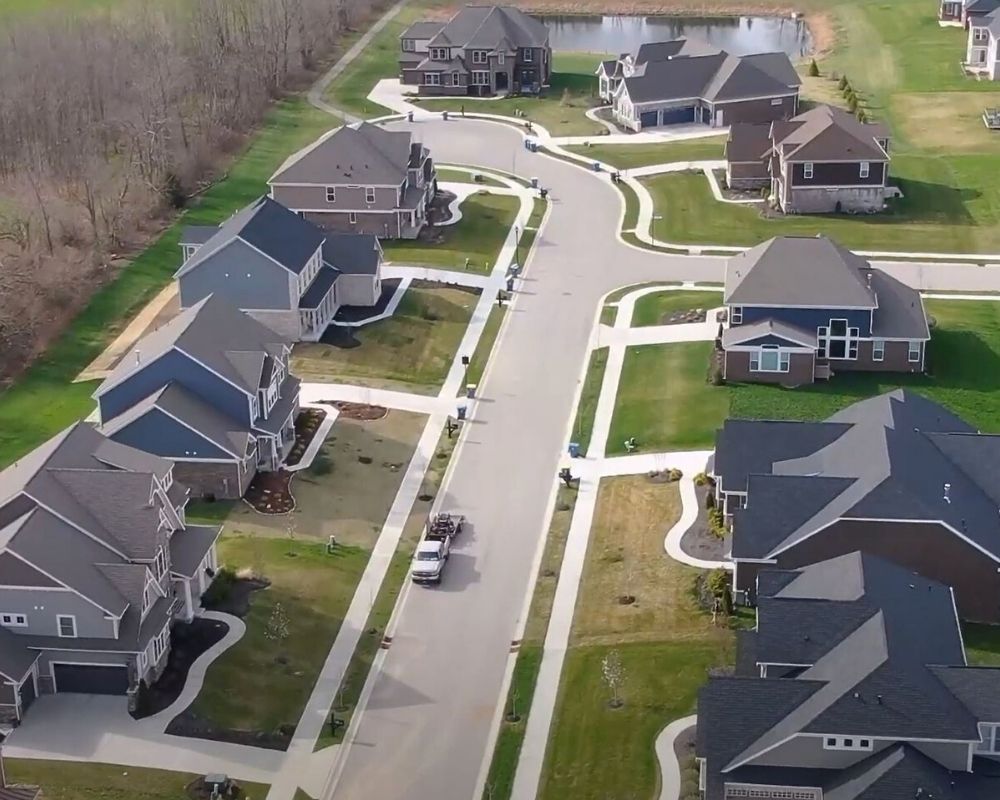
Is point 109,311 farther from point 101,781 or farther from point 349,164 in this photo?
point 101,781

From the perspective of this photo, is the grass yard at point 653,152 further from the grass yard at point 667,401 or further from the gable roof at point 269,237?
the grass yard at point 667,401

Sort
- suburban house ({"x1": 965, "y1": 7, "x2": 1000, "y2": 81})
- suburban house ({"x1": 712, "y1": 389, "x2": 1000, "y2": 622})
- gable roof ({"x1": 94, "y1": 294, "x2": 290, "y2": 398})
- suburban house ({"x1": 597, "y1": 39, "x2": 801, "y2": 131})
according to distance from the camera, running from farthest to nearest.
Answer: suburban house ({"x1": 965, "y1": 7, "x2": 1000, "y2": 81}) < suburban house ({"x1": 597, "y1": 39, "x2": 801, "y2": 131}) < gable roof ({"x1": 94, "y1": 294, "x2": 290, "y2": 398}) < suburban house ({"x1": 712, "y1": 389, "x2": 1000, "y2": 622})

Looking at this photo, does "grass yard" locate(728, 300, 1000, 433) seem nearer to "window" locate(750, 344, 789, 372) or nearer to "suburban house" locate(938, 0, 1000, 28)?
"window" locate(750, 344, 789, 372)

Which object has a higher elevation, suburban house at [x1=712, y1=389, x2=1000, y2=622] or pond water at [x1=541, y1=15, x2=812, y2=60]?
pond water at [x1=541, y1=15, x2=812, y2=60]

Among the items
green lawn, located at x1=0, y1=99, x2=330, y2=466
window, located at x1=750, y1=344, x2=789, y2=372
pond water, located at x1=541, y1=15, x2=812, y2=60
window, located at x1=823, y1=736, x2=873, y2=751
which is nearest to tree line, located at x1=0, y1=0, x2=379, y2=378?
green lawn, located at x1=0, y1=99, x2=330, y2=466

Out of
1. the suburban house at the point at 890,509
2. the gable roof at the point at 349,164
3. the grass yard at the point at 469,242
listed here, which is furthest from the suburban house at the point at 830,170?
the suburban house at the point at 890,509

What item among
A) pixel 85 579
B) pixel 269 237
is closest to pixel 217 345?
pixel 269 237
